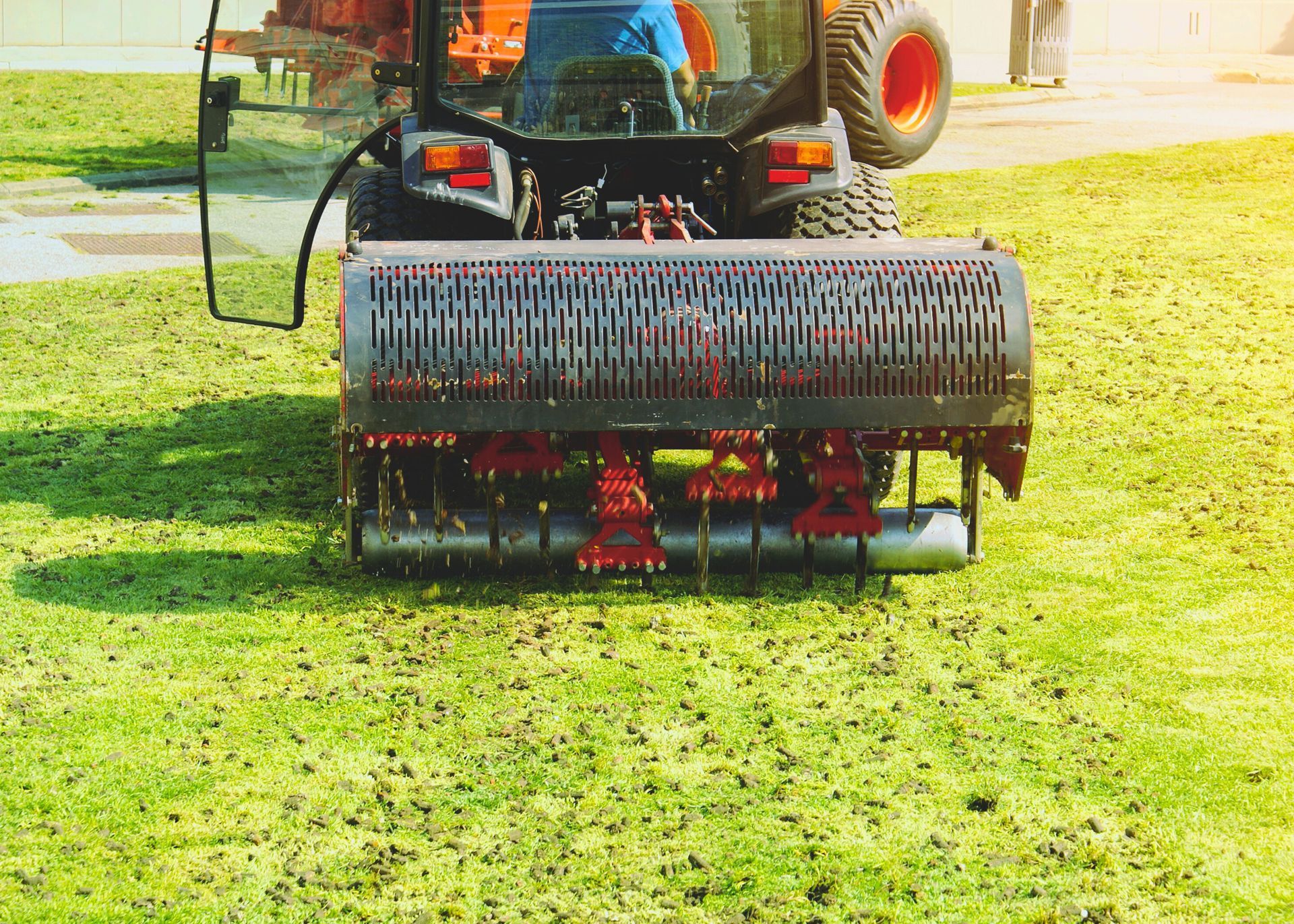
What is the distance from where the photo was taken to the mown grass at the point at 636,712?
10.1ft

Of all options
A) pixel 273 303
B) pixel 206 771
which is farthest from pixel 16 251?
pixel 206 771

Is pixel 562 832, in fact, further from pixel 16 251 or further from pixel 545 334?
pixel 16 251

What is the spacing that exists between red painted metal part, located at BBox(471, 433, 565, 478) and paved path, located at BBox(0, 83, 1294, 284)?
5.87m

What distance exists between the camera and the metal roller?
455cm

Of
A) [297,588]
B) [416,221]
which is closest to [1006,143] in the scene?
[416,221]

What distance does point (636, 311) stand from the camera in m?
4.41

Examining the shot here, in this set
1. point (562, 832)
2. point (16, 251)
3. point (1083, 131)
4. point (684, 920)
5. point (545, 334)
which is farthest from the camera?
point (1083, 131)

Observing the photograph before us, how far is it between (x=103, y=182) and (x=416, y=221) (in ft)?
27.3

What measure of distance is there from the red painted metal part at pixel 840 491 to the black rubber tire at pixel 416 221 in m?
1.57

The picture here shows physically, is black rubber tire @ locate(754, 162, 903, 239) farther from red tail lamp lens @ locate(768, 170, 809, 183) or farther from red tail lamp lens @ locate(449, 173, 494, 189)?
red tail lamp lens @ locate(449, 173, 494, 189)

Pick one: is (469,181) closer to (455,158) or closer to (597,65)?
(455,158)

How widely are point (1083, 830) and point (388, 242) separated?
2735 millimetres

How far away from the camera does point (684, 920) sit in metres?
2.94

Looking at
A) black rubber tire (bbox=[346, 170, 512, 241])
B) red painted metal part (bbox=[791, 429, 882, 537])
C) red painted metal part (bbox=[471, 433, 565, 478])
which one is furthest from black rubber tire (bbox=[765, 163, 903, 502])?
red painted metal part (bbox=[471, 433, 565, 478])
